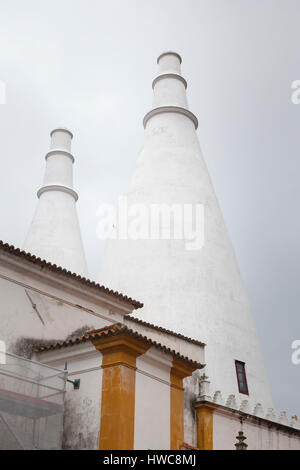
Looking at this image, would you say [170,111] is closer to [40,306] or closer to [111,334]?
[40,306]

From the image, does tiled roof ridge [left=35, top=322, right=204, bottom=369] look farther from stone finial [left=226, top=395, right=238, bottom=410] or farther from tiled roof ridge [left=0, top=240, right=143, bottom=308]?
stone finial [left=226, top=395, right=238, bottom=410]

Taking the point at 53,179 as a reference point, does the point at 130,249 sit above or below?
below

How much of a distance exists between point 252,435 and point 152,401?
16.8 ft

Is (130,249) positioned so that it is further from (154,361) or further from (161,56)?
(161,56)

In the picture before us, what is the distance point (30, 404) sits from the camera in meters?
12.8

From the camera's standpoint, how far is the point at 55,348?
1430cm

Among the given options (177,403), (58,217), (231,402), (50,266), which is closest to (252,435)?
(231,402)

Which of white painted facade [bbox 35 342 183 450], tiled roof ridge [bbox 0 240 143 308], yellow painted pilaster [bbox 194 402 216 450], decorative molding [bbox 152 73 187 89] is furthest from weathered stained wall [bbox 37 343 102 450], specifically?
decorative molding [bbox 152 73 187 89]

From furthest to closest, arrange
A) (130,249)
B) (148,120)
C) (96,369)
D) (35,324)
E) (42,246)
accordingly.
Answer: (42,246), (148,120), (130,249), (35,324), (96,369)

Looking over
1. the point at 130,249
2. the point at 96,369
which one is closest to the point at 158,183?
the point at 130,249

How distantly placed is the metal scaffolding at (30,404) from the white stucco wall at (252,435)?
5.37 m

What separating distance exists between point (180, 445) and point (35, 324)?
14.2ft

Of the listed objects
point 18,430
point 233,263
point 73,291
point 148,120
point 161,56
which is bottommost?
point 18,430

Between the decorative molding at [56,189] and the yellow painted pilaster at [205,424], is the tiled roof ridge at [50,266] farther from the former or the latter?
the decorative molding at [56,189]
